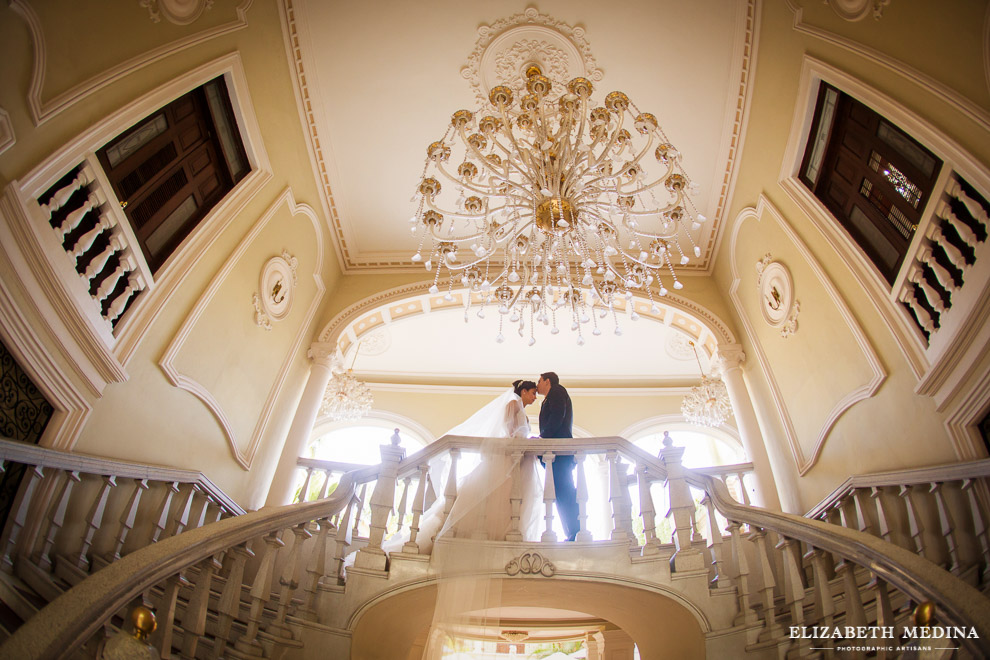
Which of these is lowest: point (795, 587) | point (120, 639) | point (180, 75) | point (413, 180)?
point (120, 639)

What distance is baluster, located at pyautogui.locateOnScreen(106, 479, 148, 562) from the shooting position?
3.19 metres

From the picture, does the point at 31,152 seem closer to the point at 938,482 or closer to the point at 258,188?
the point at 258,188

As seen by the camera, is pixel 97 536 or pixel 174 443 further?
pixel 174 443

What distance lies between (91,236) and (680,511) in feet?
14.4

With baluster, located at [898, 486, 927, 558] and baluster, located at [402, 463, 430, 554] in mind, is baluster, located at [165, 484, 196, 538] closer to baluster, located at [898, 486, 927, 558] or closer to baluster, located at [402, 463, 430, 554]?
baluster, located at [402, 463, 430, 554]

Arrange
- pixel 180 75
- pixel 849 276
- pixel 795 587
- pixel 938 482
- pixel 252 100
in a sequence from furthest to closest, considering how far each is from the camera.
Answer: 1. pixel 252 100
2. pixel 849 276
3. pixel 180 75
4. pixel 938 482
5. pixel 795 587

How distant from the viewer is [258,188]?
6.02m

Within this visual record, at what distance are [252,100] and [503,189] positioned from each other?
284 centimetres

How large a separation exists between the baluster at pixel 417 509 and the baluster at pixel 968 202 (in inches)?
153

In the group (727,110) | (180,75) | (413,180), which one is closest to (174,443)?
(180,75)

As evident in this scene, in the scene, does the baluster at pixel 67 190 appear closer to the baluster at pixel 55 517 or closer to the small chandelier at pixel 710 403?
the baluster at pixel 55 517

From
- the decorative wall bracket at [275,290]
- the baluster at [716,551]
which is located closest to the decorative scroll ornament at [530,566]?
the baluster at [716,551]

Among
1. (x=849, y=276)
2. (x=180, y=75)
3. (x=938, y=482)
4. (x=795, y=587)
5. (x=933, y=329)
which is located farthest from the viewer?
(x=849, y=276)

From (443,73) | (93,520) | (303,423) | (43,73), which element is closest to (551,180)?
(443,73)
